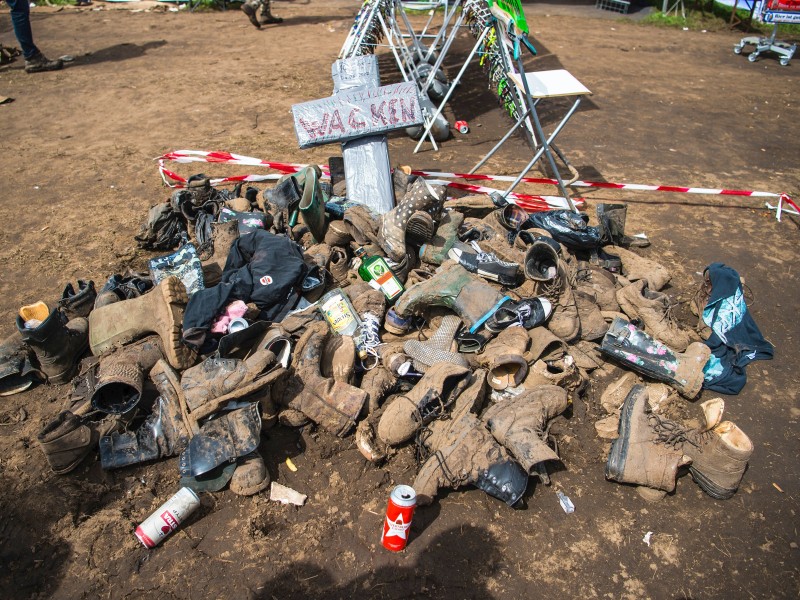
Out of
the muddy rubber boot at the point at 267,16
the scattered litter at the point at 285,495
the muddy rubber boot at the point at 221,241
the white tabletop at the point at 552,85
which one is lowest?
the scattered litter at the point at 285,495

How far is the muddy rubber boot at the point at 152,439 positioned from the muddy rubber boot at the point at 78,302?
4.26 feet

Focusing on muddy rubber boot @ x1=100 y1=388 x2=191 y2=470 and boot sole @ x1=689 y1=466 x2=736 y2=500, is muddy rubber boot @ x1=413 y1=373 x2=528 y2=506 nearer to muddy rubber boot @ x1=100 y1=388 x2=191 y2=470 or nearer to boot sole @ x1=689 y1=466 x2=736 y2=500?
boot sole @ x1=689 y1=466 x2=736 y2=500

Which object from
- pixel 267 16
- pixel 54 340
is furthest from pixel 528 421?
pixel 267 16

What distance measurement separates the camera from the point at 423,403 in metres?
3.16

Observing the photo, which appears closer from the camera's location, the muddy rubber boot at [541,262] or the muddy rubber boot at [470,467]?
the muddy rubber boot at [470,467]

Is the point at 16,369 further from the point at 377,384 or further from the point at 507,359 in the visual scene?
the point at 507,359

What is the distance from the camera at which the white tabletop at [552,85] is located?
4965 mm

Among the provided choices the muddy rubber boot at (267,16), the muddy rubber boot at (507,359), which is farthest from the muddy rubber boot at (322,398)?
the muddy rubber boot at (267,16)

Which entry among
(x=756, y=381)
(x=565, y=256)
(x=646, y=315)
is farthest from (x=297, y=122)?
(x=756, y=381)

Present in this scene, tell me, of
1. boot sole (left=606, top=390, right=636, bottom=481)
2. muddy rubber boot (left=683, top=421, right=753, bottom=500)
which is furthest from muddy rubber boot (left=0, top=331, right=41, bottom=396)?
muddy rubber boot (left=683, top=421, right=753, bottom=500)

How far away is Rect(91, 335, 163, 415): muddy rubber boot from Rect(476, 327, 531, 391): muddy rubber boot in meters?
2.20

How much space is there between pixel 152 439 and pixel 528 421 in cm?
223

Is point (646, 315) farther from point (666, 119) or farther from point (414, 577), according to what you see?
point (666, 119)

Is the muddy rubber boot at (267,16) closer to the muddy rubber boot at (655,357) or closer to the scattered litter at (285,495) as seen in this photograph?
the muddy rubber boot at (655,357)
